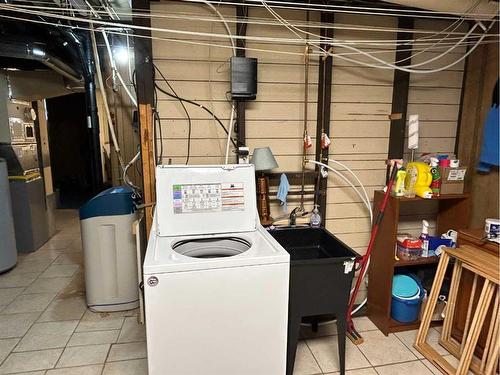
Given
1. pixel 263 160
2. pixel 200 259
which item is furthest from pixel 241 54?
pixel 200 259

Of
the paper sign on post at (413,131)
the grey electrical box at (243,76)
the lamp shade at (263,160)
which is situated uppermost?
the grey electrical box at (243,76)

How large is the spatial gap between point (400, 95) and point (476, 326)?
5.31ft

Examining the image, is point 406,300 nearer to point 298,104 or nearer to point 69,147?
point 298,104

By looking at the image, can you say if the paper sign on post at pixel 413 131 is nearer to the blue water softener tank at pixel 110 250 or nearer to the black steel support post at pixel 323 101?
the black steel support post at pixel 323 101

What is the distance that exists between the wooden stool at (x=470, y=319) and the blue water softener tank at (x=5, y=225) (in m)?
3.58

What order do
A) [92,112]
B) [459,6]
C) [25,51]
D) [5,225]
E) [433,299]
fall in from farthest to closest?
[92,112] → [5,225] → [25,51] → [433,299] → [459,6]

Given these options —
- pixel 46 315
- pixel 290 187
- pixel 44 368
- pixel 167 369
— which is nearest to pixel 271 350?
pixel 167 369

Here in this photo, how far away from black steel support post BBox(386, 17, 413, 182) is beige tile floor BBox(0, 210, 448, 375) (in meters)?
1.38

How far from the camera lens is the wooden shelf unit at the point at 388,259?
2146 mm

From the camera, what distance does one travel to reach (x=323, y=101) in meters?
2.35

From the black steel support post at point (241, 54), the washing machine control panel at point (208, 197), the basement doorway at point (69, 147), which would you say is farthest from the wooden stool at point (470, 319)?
the basement doorway at point (69, 147)

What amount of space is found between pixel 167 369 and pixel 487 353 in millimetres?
1699

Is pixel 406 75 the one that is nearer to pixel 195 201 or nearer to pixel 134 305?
pixel 195 201

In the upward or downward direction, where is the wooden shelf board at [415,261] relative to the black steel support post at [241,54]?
downward
